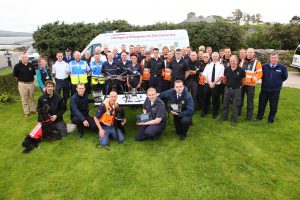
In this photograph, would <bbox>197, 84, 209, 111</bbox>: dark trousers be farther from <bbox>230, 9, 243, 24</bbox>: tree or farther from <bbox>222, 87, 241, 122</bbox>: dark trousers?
<bbox>230, 9, 243, 24</bbox>: tree

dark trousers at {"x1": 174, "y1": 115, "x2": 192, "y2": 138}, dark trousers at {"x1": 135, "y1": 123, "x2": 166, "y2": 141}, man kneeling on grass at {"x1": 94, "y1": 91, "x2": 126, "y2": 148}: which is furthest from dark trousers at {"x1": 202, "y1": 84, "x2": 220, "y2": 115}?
man kneeling on grass at {"x1": 94, "y1": 91, "x2": 126, "y2": 148}

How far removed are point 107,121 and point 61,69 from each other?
9.65ft

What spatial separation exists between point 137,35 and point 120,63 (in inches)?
184

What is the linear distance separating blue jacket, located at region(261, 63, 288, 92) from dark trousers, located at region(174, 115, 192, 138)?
91.7 inches

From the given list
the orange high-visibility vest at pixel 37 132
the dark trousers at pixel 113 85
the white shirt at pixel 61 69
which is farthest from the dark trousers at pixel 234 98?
the white shirt at pixel 61 69

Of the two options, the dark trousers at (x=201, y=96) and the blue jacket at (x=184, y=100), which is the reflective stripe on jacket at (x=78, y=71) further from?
the dark trousers at (x=201, y=96)

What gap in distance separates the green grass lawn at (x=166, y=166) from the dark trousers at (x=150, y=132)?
0.45ft

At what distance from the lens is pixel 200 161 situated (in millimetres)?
4613

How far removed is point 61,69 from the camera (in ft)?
24.3

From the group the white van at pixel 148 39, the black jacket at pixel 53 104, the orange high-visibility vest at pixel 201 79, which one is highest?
the white van at pixel 148 39

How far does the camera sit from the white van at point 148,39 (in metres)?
11.5

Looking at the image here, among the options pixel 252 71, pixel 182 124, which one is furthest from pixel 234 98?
pixel 182 124

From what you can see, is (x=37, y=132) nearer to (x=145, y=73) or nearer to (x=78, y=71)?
(x=78, y=71)

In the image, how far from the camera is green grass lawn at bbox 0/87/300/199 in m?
3.78
